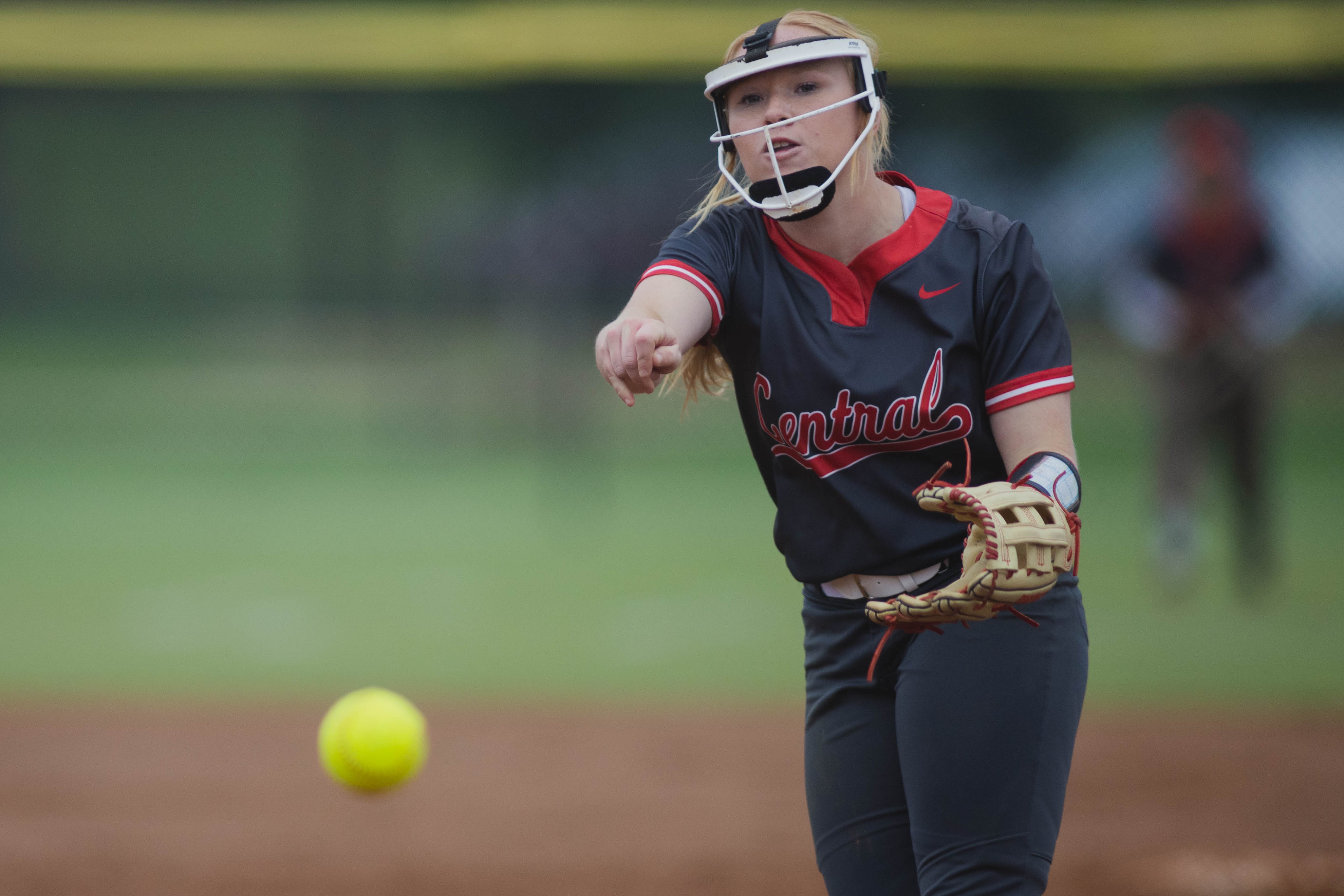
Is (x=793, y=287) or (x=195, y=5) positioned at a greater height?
(x=195, y=5)

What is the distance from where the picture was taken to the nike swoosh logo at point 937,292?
7.54ft

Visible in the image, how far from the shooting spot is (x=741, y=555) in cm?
920

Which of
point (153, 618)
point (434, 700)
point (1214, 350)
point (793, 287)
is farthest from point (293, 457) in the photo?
point (793, 287)

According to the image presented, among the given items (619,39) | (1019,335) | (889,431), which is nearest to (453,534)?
(619,39)

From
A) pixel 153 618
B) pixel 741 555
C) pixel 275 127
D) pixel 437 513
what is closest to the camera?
pixel 153 618

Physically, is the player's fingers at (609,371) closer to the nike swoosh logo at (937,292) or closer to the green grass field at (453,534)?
the nike swoosh logo at (937,292)

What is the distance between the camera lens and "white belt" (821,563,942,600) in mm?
2379

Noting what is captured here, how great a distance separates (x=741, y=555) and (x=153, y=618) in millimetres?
3711

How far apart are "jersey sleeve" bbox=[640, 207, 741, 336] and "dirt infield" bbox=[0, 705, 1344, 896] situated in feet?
7.87

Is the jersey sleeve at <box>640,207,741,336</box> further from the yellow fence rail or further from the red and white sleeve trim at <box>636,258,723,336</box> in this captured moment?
the yellow fence rail

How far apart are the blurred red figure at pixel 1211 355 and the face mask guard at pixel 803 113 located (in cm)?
607

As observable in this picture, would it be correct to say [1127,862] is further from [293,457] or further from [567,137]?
[293,457]

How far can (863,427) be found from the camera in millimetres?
2307

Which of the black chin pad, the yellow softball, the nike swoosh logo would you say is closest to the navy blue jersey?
the nike swoosh logo
